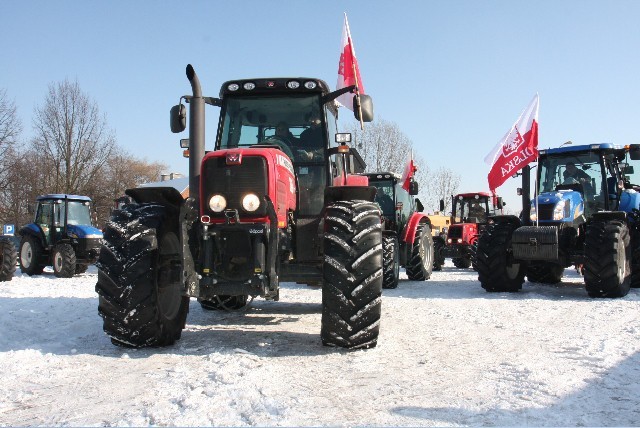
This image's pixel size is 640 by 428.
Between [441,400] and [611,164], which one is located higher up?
[611,164]

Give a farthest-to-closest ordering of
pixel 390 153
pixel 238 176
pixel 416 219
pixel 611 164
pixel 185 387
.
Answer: pixel 390 153, pixel 416 219, pixel 611 164, pixel 238 176, pixel 185 387

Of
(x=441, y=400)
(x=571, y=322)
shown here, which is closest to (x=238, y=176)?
(x=441, y=400)

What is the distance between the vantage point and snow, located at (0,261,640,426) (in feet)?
10.5

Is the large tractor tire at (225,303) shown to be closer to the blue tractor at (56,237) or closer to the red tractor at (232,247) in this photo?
the red tractor at (232,247)

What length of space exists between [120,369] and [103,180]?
38.1 meters

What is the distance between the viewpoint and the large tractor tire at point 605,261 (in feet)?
27.7

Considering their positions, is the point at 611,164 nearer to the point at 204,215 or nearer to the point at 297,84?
the point at 297,84

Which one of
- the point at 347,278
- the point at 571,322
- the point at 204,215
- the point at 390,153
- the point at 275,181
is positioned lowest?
the point at 571,322

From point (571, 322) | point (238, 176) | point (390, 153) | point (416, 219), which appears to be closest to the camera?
point (238, 176)

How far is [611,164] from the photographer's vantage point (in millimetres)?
10273

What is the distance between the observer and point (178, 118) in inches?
220

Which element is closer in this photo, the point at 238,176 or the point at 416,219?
the point at 238,176

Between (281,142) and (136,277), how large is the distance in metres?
2.22

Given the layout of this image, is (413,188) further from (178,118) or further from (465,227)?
(178,118)
